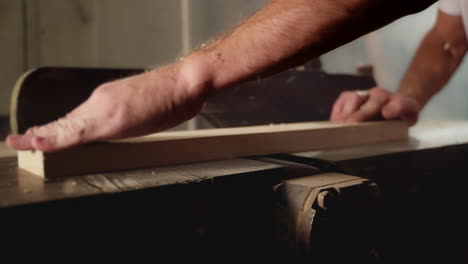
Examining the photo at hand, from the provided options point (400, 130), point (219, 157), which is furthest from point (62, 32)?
point (400, 130)

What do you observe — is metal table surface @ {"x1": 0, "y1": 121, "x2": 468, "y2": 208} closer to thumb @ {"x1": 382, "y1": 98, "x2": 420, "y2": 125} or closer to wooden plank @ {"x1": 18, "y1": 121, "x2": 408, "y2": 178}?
wooden plank @ {"x1": 18, "y1": 121, "x2": 408, "y2": 178}

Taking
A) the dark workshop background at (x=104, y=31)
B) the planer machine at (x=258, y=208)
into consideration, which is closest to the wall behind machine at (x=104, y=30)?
the dark workshop background at (x=104, y=31)

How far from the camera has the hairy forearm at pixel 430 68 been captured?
1894 millimetres

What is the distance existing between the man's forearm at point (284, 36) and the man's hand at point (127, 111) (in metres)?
0.05

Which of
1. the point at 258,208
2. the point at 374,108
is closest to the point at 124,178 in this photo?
the point at 258,208

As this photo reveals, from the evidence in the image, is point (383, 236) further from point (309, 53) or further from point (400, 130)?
point (400, 130)

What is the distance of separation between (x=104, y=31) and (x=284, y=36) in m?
1.77

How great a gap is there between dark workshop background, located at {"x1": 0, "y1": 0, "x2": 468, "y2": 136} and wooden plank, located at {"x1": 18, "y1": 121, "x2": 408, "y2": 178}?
135cm

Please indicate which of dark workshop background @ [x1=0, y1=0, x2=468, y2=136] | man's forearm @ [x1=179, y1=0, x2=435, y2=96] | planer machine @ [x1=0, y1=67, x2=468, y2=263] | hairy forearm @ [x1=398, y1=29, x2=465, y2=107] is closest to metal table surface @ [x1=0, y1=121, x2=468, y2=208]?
planer machine @ [x1=0, y1=67, x2=468, y2=263]

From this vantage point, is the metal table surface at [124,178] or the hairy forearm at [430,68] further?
the hairy forearm at [430,68]

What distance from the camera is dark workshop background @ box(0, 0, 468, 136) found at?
6.68 feet

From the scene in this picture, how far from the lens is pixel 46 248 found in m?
0.57

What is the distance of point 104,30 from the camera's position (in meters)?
2.22

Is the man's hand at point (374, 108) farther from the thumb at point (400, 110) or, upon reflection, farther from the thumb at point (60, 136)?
the thumb at point (60, 136)
